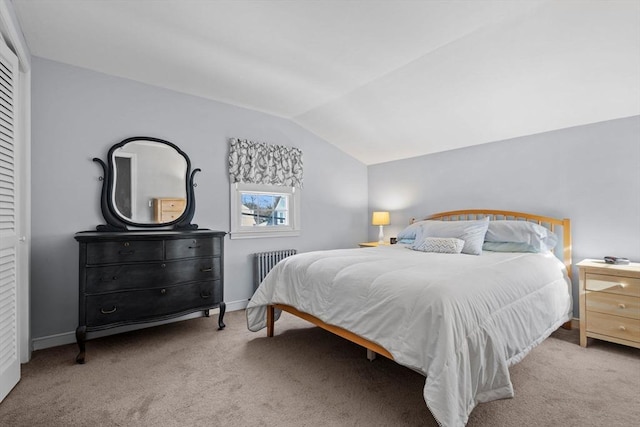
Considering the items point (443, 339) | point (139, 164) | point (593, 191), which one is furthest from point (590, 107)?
point (139, 164)

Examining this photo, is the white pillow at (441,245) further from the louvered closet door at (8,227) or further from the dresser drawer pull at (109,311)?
the louvered closet door at (8,227)

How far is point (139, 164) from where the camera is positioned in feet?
10.1

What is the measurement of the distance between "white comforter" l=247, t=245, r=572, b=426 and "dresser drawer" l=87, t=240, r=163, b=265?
3.36 ft

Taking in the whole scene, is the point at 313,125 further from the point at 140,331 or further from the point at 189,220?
the point at 140,331

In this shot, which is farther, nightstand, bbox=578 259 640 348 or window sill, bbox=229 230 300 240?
window sill, bbox=229 230 300 240

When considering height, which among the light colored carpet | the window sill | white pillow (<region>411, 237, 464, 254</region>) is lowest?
the light colored carpet

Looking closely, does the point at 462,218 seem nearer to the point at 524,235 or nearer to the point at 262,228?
the point at 524,235

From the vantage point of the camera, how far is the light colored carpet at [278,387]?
1.70 meters

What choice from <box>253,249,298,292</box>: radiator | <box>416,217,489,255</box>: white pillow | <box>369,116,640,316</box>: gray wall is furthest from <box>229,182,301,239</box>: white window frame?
<box>369,116,640,316</box>: gray wall

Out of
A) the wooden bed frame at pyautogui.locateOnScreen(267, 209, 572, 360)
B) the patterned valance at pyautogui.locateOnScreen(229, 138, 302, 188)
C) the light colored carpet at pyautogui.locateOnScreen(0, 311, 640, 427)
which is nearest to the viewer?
the light colored carpet at pyautogui.locateOnScreen(0, 311, 640, 427)

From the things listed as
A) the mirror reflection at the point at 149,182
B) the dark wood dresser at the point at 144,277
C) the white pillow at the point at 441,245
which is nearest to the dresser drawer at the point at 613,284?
the white pillow at the point at 441,245

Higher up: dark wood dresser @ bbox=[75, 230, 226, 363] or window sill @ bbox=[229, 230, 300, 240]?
window sill @ bbox=[229, 230, 300, 240]

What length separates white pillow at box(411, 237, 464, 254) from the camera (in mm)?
3002

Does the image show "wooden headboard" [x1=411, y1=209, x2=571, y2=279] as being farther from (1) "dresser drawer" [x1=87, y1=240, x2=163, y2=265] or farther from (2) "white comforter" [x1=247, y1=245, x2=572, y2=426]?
(1) "dresser drawer" [x1=87, y1=240, x2=163, y2=265]
